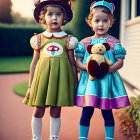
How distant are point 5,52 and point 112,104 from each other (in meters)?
12.6

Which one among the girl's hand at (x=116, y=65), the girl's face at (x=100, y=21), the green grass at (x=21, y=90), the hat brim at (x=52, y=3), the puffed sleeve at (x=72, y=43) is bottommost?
the green grass at (x=21, y=90)

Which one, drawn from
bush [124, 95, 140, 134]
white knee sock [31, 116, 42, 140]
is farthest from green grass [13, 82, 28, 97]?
white knee sock [31, 116, 42, 140]

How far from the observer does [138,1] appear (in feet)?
19.6

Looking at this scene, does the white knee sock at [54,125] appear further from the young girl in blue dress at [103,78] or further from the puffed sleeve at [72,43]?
the puffed sleeve at [72,43]

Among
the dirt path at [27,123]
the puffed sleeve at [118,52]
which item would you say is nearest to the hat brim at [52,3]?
the puffed sleeve at [118,52]

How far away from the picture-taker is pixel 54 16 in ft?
8.12

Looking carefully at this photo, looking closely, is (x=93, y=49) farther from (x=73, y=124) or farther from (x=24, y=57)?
(x=24, y=57)

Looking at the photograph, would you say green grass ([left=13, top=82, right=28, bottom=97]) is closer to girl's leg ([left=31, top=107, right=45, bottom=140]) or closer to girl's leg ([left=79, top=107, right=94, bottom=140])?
girl's leg ([left=31, top=107, right=45, bottom=140])

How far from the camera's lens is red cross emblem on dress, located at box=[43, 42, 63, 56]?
2.53 m

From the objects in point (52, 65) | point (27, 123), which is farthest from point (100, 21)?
point (27, 123)

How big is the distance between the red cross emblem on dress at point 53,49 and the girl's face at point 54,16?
22 centimetres

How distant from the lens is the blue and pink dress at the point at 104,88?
2400mm

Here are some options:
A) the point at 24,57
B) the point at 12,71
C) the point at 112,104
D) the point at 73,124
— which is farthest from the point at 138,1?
the point at 24,57

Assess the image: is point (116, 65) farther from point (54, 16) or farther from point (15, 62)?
point (15, 62)
